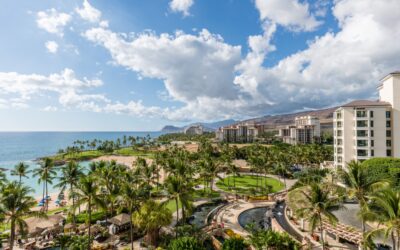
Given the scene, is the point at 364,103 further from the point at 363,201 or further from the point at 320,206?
the point at 320,206

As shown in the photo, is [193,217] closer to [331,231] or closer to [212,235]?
[212,235]

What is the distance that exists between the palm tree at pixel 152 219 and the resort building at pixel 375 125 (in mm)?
42011

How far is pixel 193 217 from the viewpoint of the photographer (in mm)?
40156

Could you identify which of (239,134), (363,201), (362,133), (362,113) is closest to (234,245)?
(363,201)

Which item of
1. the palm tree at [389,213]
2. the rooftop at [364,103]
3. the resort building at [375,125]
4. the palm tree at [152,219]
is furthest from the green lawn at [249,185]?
the palm tree at [389,213]

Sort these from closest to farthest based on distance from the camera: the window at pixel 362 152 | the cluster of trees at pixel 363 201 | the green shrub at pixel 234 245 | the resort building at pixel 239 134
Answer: the cluster of trees at pixel 363 201
the green shrub at pixel 234 245
the window at pixel 362 152
the resort building at pixel 239 134

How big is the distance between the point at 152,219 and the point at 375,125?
50.8 metres

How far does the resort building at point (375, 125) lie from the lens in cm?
4819

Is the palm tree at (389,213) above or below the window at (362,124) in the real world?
below

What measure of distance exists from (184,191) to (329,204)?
16.6 metres

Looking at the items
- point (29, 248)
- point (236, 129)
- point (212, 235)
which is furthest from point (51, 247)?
point (236, 129)

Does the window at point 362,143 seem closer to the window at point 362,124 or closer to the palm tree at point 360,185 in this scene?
the window at point 362,124

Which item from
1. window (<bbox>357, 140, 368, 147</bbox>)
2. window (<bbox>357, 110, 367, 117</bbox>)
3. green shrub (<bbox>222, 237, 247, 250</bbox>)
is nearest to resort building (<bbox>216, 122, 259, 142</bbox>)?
window (<bbox>357, 140, 368, 147</bbox>)

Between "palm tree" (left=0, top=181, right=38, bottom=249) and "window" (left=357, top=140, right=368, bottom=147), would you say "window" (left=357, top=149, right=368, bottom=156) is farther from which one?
"palm tree" (left=0, top=181, right=38, bottom=249)
